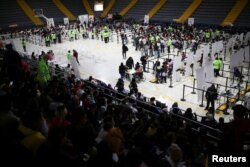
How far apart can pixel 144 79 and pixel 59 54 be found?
9.79m

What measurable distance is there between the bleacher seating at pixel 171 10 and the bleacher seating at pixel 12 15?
1740cm

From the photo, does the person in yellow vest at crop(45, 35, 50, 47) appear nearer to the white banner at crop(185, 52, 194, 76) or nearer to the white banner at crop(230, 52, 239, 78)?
the white banner at crop(185, 52, 194, 76)

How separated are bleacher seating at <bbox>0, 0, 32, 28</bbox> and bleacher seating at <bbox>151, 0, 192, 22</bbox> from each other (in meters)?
17.4

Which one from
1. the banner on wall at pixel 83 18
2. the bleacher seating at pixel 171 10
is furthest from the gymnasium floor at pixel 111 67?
the bleacher seating at pixel 171 10

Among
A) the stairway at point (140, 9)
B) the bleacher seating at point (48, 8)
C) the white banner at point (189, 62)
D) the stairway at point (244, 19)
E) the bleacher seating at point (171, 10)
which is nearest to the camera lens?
the white banner at point (189, 62)

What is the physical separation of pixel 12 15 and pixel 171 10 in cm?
2117

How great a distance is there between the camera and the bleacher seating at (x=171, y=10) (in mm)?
35781

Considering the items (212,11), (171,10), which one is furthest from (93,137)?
(171,10)

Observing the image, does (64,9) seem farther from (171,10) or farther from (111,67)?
(111,67)

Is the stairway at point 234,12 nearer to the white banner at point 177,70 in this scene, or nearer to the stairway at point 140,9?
the stairway at point 140,9

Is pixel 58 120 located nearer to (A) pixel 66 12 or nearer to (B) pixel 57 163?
(B) pixel 57 163

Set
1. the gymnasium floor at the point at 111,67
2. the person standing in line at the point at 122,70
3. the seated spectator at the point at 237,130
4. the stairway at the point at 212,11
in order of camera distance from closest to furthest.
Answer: the seated spectator at the point at 237,130 → the gymnasium floor at the point at 111,67 → the person standing in line at the point at 122,70 → the stairway at the point at 212,11

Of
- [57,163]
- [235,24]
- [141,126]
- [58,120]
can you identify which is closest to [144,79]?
[141,126]

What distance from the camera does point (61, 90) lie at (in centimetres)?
816
